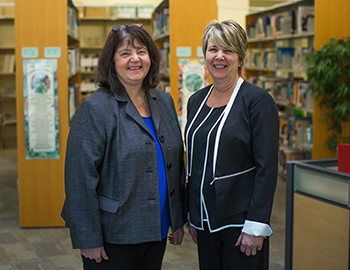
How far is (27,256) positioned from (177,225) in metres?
2.19

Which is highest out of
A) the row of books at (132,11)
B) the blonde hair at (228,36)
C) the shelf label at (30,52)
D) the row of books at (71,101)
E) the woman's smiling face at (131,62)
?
the row of books at (132,11)

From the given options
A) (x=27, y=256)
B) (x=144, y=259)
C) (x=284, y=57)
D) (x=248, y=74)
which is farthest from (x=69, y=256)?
(x=248, y=74)

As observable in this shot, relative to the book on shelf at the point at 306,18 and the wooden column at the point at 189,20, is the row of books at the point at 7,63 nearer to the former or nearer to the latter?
the wooden column at the point at 189,20

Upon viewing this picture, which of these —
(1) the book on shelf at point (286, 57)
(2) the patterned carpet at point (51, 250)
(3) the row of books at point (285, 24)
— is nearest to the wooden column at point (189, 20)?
(2) the patterned carpet at point (51, 250)

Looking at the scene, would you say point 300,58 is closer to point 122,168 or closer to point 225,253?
point 225,253

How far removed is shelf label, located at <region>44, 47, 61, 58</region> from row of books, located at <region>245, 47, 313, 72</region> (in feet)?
9.06

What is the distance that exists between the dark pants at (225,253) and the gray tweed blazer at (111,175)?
0.75 feet

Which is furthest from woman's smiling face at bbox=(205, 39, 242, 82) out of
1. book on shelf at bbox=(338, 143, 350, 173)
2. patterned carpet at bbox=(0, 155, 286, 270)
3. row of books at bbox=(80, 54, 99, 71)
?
row of books at bbox=(80, 54, 99, 71)

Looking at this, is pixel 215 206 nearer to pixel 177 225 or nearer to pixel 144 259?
pixel 177 225

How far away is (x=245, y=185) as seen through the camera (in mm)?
1745

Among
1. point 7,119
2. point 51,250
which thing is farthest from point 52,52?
point 7,119

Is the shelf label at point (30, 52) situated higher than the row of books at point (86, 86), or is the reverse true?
the shelf label at point (30, 52)

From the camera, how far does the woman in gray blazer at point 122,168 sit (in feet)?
5.48

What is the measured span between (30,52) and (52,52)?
0.20 m
